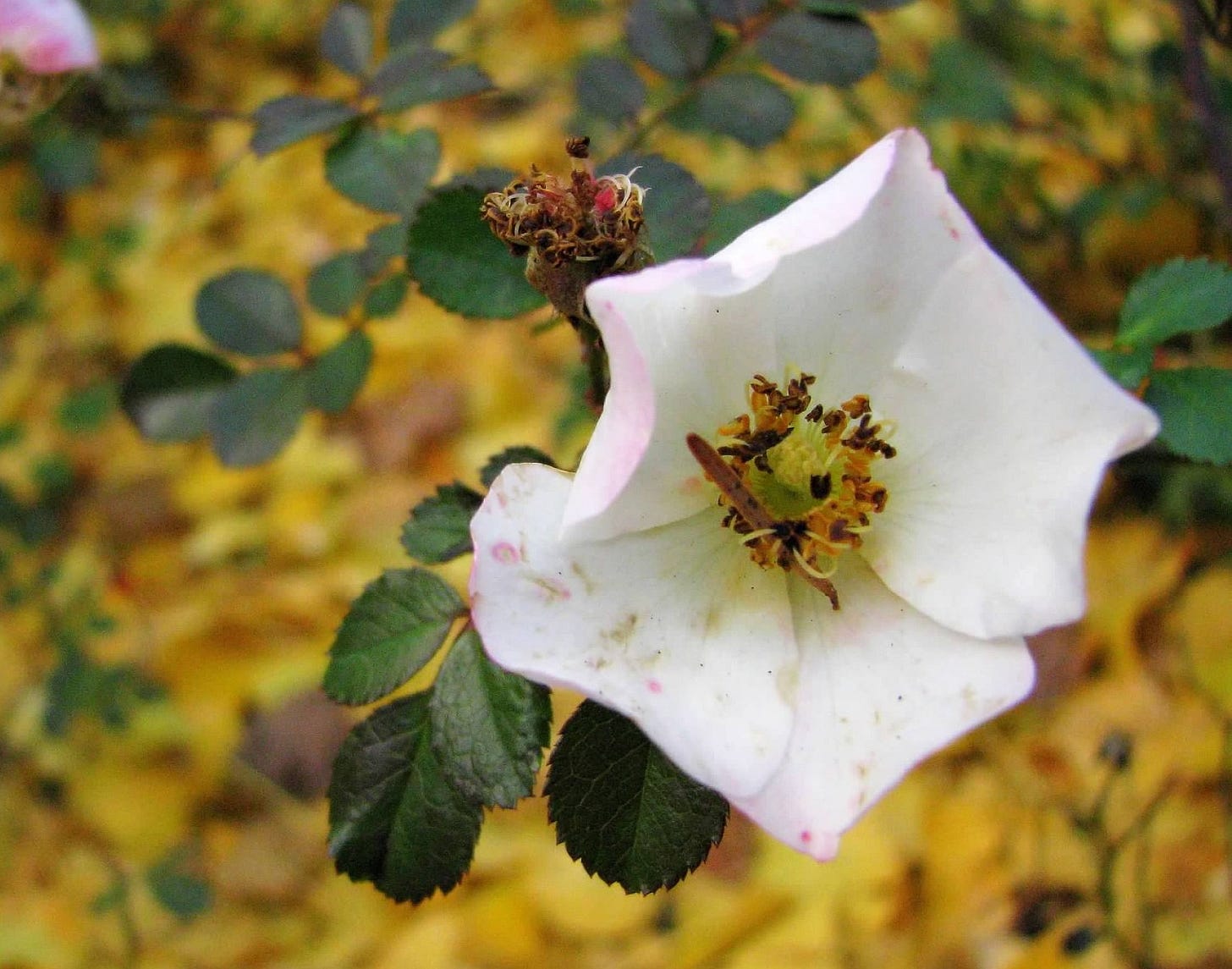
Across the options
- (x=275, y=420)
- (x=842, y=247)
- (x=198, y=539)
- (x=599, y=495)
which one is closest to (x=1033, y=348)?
(x=842, y=247)

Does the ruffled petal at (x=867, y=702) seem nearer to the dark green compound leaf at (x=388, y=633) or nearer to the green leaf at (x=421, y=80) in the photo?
the dark green compound leaf at (x=388, y=633)

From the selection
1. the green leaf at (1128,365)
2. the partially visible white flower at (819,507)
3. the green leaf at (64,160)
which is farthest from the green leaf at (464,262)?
the green leaf at (64,160)

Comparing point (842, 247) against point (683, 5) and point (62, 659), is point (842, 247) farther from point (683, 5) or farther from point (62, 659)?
point (62, 659)

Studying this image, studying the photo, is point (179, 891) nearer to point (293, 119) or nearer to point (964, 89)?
point (293, 119)

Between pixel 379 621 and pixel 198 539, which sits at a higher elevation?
pixel 379 621

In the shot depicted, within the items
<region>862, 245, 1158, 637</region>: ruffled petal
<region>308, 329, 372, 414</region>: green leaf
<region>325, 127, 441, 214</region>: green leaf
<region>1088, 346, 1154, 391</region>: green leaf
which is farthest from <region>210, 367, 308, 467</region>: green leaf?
<region>1088, 346, 1154, 391</region>: green leaf

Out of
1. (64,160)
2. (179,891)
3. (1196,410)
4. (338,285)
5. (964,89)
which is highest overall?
(1196,410)

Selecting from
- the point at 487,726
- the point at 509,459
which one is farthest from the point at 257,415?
the point at 487,726
